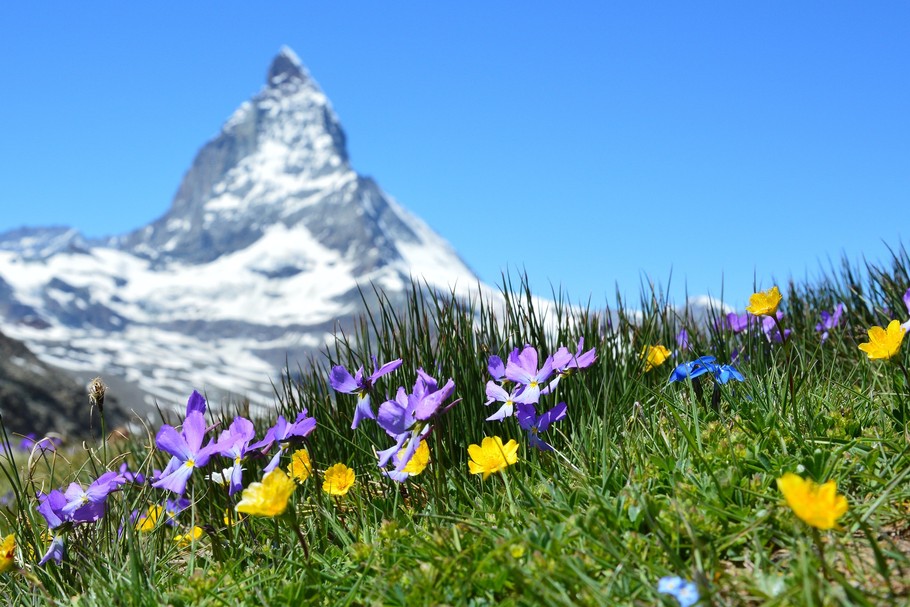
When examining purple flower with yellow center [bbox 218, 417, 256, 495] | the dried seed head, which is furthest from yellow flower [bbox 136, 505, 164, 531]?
the dried seed head

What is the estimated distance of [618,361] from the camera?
154 inches

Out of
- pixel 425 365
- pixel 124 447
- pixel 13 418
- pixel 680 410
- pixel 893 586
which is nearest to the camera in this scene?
pixel 893 586

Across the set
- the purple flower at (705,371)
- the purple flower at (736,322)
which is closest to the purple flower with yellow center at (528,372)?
the purple flower at (705,371)

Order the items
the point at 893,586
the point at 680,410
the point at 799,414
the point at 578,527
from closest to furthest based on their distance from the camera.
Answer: the point at 893,586 < the point at 578,527 < the point at 799,414 < the point at 680,410

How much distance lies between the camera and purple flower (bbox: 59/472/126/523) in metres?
2.81

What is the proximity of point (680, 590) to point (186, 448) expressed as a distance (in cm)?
175

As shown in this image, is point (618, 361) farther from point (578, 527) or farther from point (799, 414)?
point (578, 527)

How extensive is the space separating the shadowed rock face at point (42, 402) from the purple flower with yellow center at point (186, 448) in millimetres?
14392

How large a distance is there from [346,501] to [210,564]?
1.87ft

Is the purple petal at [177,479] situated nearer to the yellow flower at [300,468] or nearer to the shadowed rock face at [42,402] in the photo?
the yellow flower at [300,468]

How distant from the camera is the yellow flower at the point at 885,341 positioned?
8.44ft

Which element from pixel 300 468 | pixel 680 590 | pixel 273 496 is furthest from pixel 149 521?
pixel 680 590

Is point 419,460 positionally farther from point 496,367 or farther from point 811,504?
point 811,504

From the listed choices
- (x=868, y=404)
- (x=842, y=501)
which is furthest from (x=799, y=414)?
(x=842, y=501)
